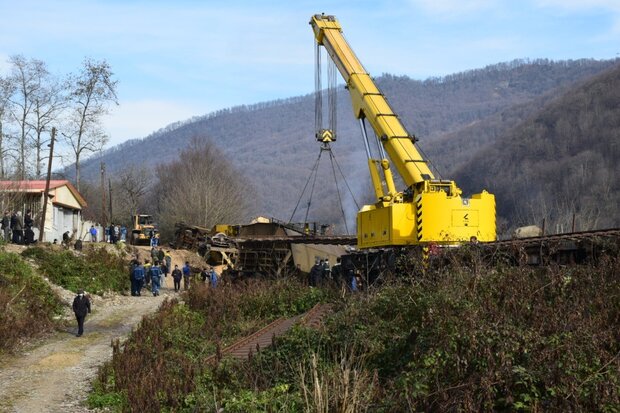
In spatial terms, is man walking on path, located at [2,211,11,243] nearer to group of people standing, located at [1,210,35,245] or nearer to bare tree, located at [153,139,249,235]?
group of people standing, located at [1,210,35,245]

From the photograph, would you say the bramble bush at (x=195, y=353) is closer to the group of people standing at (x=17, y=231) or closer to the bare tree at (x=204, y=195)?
the group of people standing at (x=17, y=231)

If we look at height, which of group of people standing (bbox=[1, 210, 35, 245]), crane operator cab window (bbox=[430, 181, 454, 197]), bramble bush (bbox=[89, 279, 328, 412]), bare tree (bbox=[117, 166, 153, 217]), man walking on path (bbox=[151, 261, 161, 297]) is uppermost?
bare tree (bbox=[117, 166, 153, 217])

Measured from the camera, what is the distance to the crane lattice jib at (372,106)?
81.8 ft

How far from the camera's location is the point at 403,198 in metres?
24.8

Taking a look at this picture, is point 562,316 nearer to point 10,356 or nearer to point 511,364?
point 511,364

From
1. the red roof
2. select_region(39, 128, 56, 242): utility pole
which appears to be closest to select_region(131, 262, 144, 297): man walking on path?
select_region(39, 128, 56, 242): utility pole

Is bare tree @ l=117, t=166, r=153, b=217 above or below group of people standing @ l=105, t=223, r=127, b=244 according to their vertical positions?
above

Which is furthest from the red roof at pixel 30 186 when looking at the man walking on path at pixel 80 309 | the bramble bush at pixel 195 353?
the man walking on path at pixel 80 309

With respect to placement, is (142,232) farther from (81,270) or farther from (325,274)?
(325,274)

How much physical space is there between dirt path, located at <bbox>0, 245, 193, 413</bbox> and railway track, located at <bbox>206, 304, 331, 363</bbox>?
273cm

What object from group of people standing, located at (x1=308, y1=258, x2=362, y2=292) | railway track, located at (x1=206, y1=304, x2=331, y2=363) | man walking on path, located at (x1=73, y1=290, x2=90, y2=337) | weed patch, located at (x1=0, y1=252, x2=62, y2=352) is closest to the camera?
railway track, located at (x1=206, y1=304, x2=331, y2=363)

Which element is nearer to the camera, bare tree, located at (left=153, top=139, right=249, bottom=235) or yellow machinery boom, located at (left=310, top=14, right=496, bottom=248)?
yellow machinery boom, located at (left=310, top=14, right=496, bottom=248)

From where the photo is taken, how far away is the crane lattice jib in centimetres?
2494

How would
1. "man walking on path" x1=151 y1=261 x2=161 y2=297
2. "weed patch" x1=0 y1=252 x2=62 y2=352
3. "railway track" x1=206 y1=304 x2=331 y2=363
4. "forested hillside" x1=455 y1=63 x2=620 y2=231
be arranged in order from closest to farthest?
"railway track" x1=206 y1=304 x2=331 y2=363 → "weed patch" x1=0 y1=252 x2=62 y2=352 → "man walking on path" x1=151 y1=261 x2=161 y2=297 → "forested hillside" x1=455 y1=63 x2=620 y2=231
